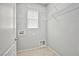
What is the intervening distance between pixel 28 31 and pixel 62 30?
583mm

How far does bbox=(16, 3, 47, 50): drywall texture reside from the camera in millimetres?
1233

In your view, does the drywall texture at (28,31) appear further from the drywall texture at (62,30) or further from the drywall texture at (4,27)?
the drywall texture at (4,27)

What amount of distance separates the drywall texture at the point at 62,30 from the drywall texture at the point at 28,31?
117 millimetres

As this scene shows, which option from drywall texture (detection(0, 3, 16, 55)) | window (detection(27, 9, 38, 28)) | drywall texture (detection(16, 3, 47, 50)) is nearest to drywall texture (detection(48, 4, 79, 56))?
drywall texture (detection(16, 3, 47, 50))

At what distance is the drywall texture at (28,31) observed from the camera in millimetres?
1233

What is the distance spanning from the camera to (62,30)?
4.31 ft

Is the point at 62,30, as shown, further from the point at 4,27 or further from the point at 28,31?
the point at 4,27

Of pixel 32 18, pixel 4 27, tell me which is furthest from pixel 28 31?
pixel 4 27

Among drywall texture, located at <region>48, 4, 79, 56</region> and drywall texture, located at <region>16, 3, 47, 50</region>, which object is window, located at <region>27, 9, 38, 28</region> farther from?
drywall texture, located at <region>48, 4, 79, 56</region>

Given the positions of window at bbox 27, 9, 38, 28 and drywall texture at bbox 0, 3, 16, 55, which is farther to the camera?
window at bbox 27, 9, 38, 28

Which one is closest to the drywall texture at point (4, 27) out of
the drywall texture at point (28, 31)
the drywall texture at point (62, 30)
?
the drywall texture at point (28, 31)

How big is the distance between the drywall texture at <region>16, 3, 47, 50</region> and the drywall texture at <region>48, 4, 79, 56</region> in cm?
12

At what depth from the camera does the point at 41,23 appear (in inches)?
49.6

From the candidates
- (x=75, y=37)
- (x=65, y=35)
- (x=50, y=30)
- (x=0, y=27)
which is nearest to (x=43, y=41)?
(x=50, y=30)
